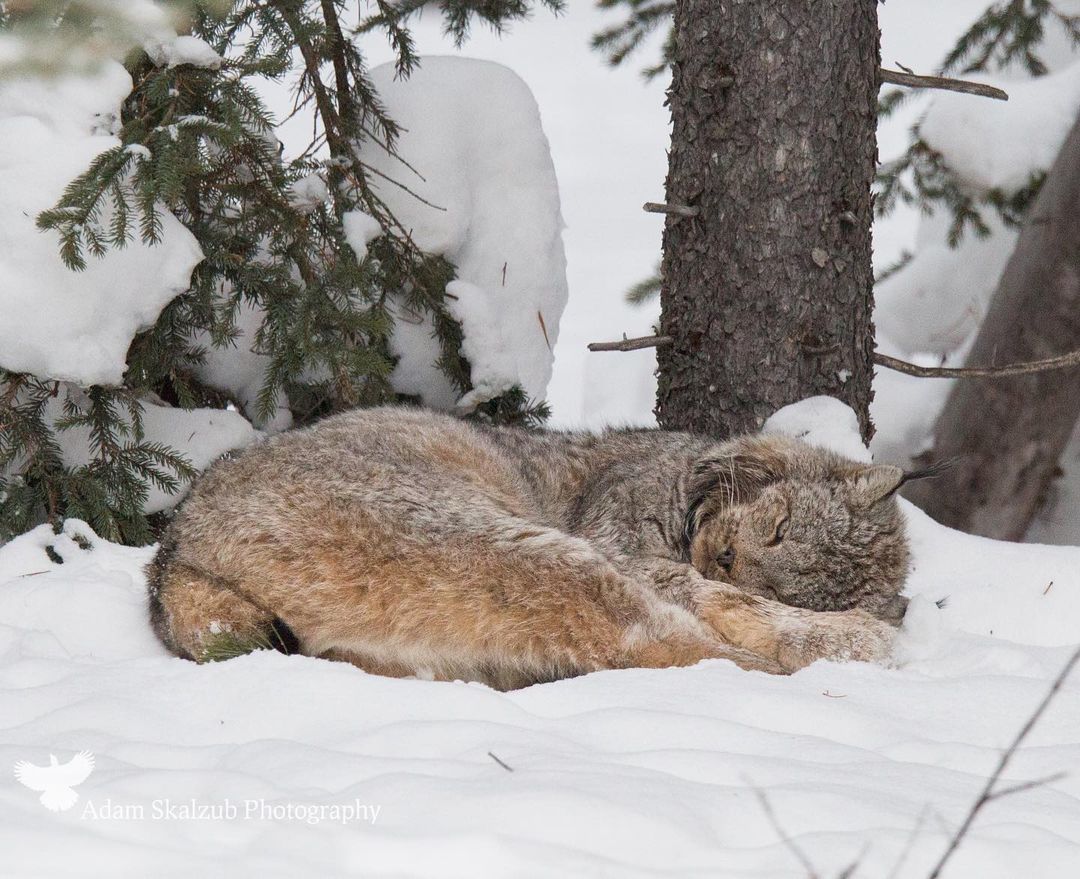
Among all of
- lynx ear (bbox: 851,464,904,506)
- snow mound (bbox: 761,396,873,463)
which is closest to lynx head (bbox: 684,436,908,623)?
lynx ear (bbox: 851,464,904,506)

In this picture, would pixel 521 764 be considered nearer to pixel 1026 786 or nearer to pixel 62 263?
pixel 1026 786

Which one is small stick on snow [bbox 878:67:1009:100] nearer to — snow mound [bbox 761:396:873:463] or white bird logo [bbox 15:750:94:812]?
snow mound [bbox 761:396:873:463]

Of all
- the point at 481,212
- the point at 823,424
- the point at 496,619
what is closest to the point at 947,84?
the point at 823,424

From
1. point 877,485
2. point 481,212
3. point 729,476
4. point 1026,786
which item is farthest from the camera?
point 481,212

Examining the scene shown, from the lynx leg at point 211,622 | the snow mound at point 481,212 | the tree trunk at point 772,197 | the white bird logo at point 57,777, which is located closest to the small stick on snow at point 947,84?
the tree trunk at point 772,197

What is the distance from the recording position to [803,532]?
3.94 metres

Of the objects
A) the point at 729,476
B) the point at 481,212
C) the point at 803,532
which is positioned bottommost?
the point at 803,532

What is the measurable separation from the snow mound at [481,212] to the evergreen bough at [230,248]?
118 millimetres

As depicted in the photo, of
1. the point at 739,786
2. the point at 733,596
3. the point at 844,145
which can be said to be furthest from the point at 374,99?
the point at 739,786

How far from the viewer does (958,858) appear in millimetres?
1967

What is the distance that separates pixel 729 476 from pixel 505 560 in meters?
1.18

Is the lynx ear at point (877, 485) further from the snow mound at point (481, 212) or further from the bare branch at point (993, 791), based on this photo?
the snow mound at point (481, 212)

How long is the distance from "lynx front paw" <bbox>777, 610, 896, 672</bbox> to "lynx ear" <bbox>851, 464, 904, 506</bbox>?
56 cm

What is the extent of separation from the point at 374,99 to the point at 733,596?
3303 mm
